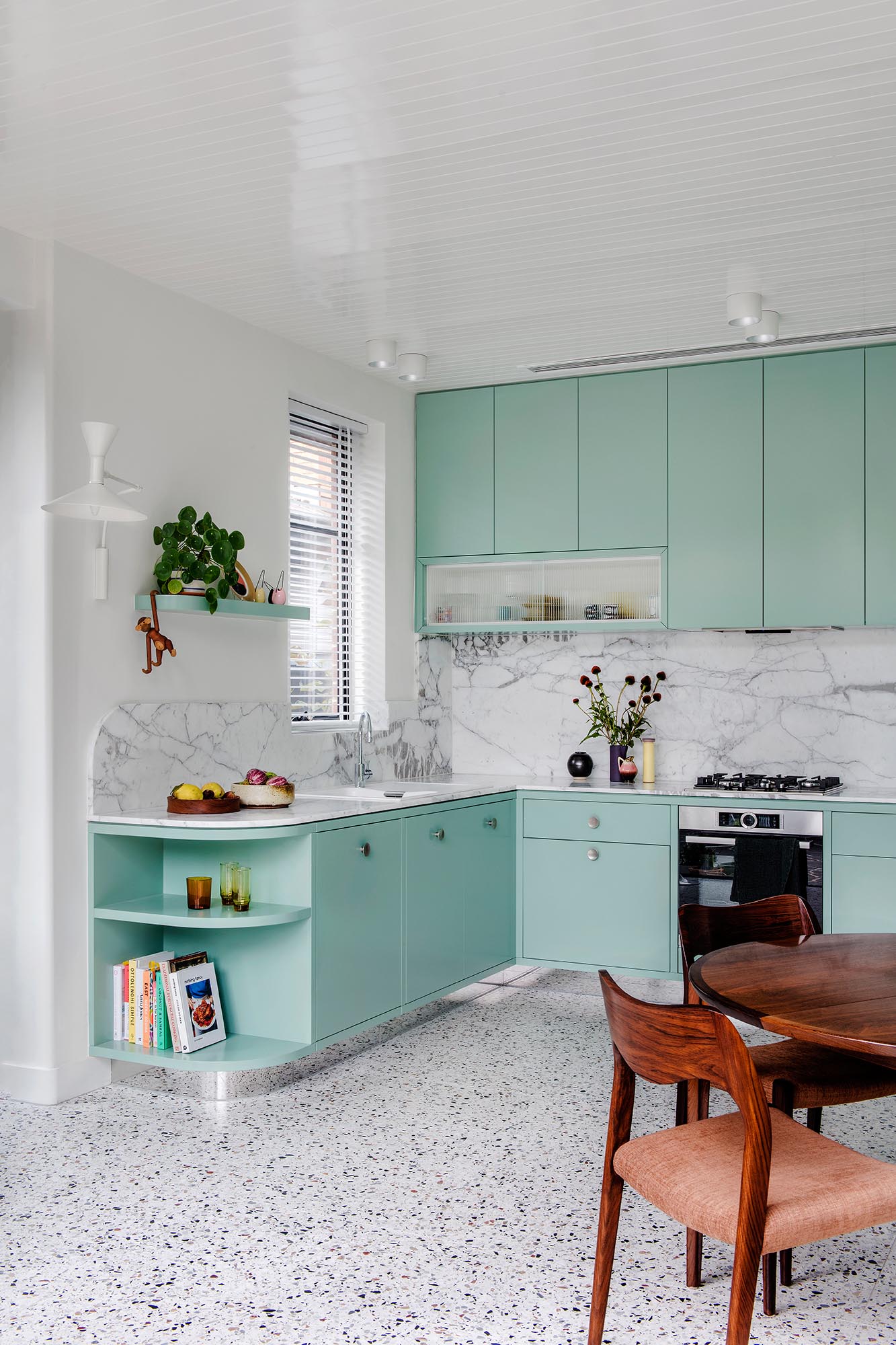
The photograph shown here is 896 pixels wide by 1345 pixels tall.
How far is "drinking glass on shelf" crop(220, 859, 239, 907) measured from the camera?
3791mm

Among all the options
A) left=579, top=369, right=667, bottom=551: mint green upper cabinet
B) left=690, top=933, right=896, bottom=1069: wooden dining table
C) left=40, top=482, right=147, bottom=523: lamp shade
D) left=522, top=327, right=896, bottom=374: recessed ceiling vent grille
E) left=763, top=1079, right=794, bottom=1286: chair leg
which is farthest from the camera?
left=579, top=369, right=667, bottom=551: mint green upper cabinet

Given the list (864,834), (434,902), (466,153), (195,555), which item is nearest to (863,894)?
(864,834)

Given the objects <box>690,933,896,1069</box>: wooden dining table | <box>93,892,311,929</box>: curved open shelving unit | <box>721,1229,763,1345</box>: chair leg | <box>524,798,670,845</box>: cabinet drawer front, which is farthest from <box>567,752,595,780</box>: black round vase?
<box>721,1229,763,1345</box>: chair leg

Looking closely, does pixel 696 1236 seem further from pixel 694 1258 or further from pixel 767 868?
pixel 767 868

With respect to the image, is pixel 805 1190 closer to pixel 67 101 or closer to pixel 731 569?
pixel 67 101

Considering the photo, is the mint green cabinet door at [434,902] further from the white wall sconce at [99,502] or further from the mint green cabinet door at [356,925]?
the white wall sconce at [99,502]

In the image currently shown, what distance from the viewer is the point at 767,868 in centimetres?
462

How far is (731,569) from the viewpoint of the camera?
509 centimetres

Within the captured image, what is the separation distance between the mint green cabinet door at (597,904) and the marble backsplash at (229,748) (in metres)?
0.83

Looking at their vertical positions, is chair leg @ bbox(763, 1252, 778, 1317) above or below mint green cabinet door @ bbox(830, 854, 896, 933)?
below

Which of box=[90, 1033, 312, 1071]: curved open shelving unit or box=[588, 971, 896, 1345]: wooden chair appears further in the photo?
box=[90, 1033, 312, 1071]: curved open shelving unit

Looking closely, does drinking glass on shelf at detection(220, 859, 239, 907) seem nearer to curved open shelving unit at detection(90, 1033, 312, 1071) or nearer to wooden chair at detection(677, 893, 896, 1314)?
curved open shelving unit at detection(90, 1033, 312, 1071)

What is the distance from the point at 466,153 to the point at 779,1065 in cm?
243

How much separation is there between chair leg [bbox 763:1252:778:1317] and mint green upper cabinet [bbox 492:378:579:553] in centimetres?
347
